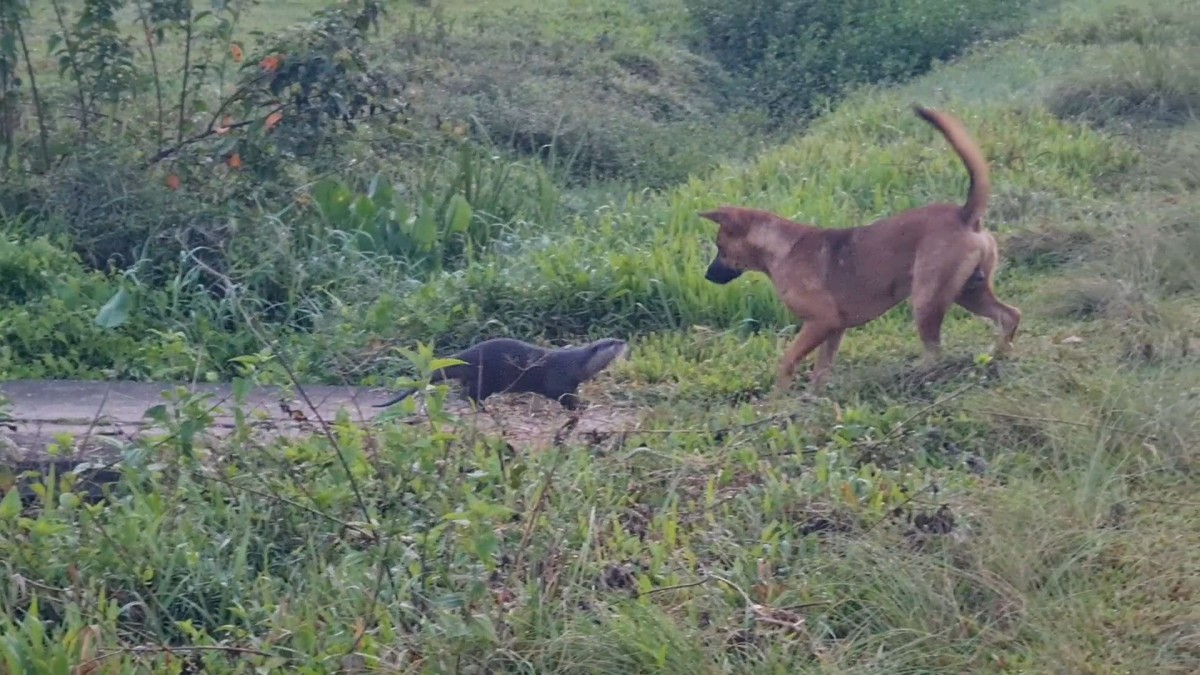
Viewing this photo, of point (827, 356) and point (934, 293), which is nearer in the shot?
point (934, 293)

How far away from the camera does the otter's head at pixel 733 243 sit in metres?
6.32

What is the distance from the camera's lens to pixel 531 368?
572 cm

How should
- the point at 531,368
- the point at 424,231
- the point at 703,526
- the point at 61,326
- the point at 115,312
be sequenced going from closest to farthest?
the point at 703,526 → the point at 531,368 → the point at 115,312 → the point at 61,326 → the point at 424,231

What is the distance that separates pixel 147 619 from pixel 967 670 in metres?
2.18

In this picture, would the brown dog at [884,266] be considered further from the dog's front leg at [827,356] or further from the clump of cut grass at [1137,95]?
the clump of cut grass at [1137,95]

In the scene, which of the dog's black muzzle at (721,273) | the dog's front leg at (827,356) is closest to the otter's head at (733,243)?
the dog's black muzzle at (721,273)

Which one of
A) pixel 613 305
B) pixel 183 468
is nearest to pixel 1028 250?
pixel 613 305

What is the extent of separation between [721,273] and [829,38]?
352 inches

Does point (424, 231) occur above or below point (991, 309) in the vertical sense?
below

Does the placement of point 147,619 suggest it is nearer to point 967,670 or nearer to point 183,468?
point 183,468

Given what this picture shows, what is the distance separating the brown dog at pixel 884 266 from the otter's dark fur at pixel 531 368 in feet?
2.48

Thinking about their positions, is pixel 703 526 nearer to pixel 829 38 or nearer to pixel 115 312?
pixel 115 312

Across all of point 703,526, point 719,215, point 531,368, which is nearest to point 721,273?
point 719,215

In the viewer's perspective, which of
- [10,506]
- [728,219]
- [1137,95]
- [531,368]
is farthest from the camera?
[1137,95]
